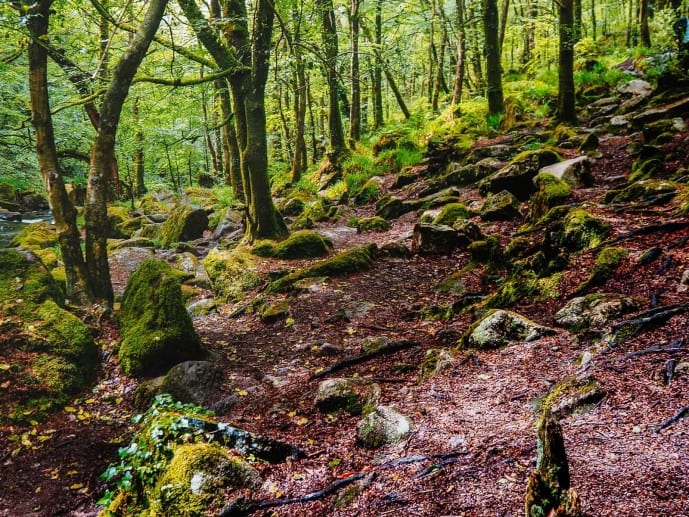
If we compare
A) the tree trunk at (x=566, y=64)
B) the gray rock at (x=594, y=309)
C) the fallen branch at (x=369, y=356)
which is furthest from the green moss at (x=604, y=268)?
the tree trunk at (x=566, y=64)

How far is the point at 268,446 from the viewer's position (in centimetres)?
314

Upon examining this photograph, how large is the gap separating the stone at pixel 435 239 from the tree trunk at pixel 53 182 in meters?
5.71

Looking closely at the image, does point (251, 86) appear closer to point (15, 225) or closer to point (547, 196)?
point (547, 196)

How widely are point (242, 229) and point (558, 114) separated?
32.3 ft

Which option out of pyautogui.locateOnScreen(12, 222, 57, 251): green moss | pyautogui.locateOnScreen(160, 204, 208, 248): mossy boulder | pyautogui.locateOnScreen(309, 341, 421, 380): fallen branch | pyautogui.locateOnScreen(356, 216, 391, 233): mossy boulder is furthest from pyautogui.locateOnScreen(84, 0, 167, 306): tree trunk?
pyautogui.locateOnScreen(12, 222, 57, 251): green moss

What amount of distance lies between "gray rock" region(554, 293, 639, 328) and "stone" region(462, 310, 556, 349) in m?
0.22

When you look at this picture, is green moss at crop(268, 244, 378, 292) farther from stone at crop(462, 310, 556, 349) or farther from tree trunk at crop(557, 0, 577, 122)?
tree trunk at crop(557, 0, 577, 122)

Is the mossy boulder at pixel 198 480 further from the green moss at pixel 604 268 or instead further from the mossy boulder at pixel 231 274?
the mossy boulder at pixel 231 274

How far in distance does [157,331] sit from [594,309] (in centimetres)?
492

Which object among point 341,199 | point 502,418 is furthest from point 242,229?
point 502,418

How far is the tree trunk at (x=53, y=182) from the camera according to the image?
21.8ft

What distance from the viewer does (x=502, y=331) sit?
4355 mm

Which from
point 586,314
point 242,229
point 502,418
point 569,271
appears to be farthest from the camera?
point 242,229

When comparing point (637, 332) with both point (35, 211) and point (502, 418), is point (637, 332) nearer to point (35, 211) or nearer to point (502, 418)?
Answer: point (502, 418)
